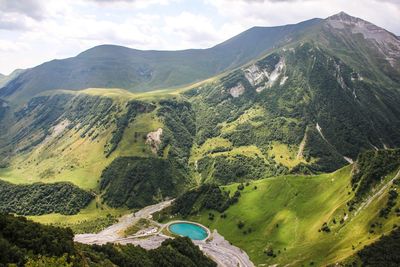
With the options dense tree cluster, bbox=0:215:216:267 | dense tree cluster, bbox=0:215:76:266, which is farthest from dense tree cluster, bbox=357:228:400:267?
dense tree cluster, bbox=0:215:76:266

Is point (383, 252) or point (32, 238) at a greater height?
point (32, 238)

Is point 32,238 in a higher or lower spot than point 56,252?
higher

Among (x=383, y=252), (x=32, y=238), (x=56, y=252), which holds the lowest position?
(x=383, y=252)

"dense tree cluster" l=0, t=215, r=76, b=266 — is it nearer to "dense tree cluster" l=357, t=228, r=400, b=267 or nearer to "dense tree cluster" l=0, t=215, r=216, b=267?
"dense tree cluster" l=0, t=215, r=216, b=267

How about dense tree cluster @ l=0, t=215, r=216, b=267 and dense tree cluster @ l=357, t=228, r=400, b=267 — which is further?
dense tree cluster @ l=357, t=228, r=400, b=267

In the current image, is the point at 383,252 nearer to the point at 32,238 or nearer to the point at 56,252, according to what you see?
the point at 56,252

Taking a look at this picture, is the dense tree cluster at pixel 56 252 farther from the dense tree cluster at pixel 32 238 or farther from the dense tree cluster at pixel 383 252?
the dense tree cluster at pixel 383 252

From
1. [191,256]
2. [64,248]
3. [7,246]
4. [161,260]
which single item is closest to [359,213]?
[191,256]

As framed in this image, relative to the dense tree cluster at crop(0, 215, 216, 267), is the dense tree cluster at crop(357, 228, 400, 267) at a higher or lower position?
lower

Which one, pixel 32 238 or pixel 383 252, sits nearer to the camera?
pixel 32 238

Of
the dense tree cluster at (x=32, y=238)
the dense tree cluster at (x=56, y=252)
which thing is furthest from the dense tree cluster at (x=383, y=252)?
the dense tree cluster at (x=32, y=238)

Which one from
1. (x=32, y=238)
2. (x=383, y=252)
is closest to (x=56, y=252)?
(x=32, y=238)
